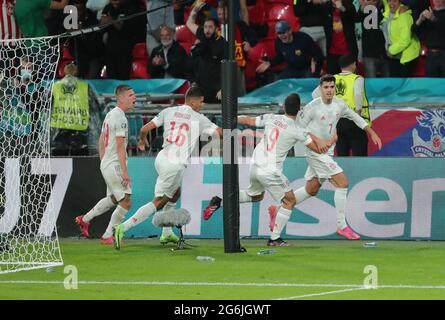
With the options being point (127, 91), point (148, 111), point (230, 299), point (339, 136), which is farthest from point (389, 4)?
point (230, 299)

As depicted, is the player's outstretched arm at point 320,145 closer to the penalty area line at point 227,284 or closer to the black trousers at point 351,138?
the black trousers at point 351,138

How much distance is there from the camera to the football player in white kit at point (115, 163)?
16828mm

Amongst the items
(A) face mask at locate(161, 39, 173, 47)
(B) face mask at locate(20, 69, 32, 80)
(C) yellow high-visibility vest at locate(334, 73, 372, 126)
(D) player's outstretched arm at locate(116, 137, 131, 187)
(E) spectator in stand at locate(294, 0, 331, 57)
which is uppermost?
(E) spectator in stand at locate(294, 0, 331, 57)

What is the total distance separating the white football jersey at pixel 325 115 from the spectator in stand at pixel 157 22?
5633 mm

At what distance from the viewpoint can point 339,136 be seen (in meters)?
19.2

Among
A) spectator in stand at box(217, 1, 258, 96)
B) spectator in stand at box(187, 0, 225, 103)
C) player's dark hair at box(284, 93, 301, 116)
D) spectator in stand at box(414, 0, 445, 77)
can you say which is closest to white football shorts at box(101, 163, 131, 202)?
player's dark hair at box(284, 93, 301, 116)

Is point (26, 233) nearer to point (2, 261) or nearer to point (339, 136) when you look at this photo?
point (2, 261)

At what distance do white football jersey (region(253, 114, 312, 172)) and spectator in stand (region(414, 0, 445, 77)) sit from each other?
452cm

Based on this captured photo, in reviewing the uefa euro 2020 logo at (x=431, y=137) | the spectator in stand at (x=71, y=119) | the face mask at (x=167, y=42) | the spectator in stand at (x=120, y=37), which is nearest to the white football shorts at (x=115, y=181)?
the spectator in stand at (x=71, y=119)

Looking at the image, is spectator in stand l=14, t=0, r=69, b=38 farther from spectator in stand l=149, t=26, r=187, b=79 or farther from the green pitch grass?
the green pitch grass

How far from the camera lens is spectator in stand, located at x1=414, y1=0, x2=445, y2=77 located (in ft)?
66.2

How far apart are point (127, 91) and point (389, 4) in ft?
19.3

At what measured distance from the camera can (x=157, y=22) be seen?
22516mm

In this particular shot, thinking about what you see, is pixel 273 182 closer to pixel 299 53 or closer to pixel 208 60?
pixel 299 53
